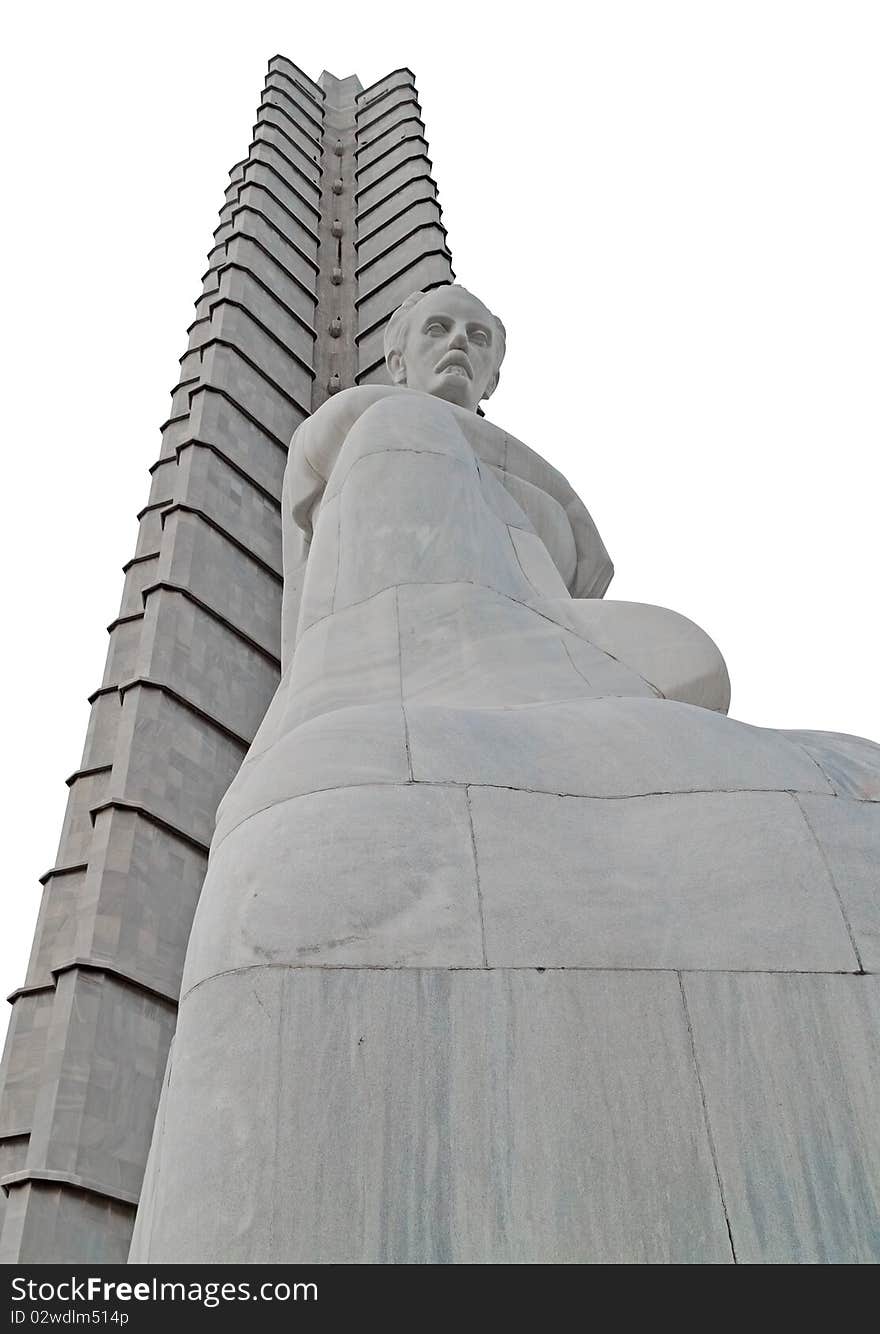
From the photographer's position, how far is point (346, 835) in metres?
2.84

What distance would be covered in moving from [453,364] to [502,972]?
500 centimetres

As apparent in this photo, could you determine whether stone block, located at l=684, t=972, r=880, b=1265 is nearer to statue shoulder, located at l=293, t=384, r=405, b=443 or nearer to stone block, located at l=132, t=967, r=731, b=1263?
stone block, located at l=132, t=967, r=731, b=1263

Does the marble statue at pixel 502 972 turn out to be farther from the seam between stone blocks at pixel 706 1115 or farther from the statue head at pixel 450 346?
the statue head at pixel 450 346

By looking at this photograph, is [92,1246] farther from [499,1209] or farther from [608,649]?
[499,1209]

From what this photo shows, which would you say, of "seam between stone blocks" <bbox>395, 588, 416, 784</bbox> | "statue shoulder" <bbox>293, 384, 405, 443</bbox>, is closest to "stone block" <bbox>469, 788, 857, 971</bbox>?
"seam between stone blocks" <bbox>395, 588, 416, 784</bbox>

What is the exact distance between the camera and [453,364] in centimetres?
699

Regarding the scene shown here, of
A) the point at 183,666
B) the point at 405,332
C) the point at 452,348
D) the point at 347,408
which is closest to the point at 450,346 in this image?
the point at 452,348

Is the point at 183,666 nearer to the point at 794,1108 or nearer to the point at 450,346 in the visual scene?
the point at 450,346

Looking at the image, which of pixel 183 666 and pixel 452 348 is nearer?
pixel 452 348

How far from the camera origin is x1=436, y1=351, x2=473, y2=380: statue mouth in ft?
22.8

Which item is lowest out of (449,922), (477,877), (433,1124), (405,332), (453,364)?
(433,1124)

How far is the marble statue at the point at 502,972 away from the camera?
228cm
